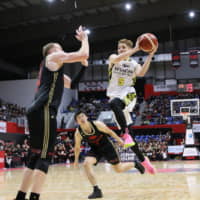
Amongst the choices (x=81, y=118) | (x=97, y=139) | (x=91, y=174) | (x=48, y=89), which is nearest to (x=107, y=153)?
(x=97, y=139)

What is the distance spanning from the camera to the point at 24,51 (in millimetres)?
26922

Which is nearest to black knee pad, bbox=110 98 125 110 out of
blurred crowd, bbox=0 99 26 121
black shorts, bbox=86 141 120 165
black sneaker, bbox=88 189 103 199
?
black shorts, bbox=86 141 120 165

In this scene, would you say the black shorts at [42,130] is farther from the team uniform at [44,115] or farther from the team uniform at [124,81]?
the team uniform at [124,81]

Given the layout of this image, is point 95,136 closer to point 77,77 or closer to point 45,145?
point 77,77

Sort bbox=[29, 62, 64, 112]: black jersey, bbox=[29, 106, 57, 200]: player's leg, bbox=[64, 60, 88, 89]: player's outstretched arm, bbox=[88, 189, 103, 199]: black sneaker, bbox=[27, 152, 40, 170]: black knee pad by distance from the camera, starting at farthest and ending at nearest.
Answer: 1. bbox=[88, 189, 103, 199]: black sneaker
2. bbox=[64, 60, 88, 89]: player's outstretched arm
3. bbox=[27, 152, 40, 170]: black knee pad
4. bbox=[29, 62, 64, 112]: black jersey
5. bbox=[29, 106, 57, 200]: player's leg

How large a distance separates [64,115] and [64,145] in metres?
7.34

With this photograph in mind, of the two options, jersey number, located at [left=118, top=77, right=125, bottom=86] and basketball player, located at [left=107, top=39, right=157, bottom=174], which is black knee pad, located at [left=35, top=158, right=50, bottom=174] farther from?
jersey number, located at [left=118, top=77, right=125, bottom=86]

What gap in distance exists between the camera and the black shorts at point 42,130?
12.3 feet

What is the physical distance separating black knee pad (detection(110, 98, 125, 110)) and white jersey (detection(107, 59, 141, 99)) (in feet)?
0.30

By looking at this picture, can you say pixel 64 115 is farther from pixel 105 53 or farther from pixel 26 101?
pixel 105 53

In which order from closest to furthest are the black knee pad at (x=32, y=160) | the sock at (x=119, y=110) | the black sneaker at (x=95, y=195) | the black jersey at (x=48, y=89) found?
1. the black jersey at (x=48, y=89)
2. the black knee pad at (x=32, y=160)
3. the black sneaker at (x=95, y=195)
4. the sock at (x=119, y=110)

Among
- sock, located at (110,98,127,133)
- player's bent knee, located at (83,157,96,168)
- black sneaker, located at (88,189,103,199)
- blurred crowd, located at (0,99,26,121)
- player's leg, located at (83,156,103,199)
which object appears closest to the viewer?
black sneaker, located at (88,189,103,199)

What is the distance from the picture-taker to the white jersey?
564 centimetres

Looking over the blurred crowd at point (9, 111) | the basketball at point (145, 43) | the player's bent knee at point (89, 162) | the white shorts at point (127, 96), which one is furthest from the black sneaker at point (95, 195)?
the blurred crowd at point (9, 111)
